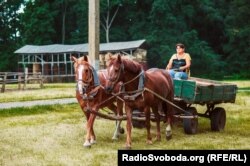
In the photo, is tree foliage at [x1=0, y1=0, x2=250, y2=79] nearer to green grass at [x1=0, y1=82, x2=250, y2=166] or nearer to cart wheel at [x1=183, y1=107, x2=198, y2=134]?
green grass at [x1=0, y1=82, x2=250, y2=166]

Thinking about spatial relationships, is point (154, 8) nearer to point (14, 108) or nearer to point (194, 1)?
point (194, 1)

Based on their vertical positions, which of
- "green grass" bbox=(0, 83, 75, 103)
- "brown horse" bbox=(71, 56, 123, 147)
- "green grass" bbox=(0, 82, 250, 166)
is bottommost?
"green grass" bbox=(0, 83, 75, 103)

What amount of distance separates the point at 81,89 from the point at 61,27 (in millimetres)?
66004

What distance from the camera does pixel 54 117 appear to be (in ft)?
53.8

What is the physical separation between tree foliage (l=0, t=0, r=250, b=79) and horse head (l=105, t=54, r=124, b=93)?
5112 centimetres

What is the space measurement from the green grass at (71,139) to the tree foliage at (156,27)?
4595cm

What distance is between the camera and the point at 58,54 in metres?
60.3

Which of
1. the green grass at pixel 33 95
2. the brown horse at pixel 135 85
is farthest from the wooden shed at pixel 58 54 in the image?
the brown horse at pixel 135 85

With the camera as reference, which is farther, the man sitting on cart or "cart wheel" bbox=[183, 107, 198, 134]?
the man sitting on cart

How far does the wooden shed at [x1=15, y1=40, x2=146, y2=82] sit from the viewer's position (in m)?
55.5

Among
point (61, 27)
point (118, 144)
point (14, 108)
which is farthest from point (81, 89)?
point (61, 27)

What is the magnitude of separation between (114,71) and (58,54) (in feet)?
168

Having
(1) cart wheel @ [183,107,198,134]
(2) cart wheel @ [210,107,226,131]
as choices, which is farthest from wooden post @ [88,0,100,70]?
(2) cart wheel @ [210,107,226,131]

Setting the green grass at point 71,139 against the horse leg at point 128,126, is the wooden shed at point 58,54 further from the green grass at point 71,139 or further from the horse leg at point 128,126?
the horse leg at point 128,126
